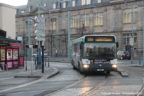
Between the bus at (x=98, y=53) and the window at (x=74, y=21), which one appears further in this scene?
the window at (x=74, y=21)

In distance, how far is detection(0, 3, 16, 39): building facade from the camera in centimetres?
3124

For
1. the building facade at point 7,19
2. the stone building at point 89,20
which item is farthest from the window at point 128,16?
the building facade at point 7,19

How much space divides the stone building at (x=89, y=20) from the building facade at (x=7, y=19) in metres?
24.7

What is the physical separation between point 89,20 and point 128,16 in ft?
32.9

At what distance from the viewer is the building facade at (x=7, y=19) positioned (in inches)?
1230

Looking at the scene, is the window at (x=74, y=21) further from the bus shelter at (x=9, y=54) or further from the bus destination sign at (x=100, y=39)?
the bus destination sign at (x=100, y=39)

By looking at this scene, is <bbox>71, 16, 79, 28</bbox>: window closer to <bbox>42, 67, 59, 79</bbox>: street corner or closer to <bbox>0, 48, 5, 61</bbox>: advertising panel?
<bbox>0, 48, 5, 61</bbox>: advertising panel

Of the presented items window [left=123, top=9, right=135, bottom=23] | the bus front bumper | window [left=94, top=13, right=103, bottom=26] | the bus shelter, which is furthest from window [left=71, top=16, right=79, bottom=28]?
the bus front bumper

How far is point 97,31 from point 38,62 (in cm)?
3499

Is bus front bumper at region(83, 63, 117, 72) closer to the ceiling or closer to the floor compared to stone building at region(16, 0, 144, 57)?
closer to the floor

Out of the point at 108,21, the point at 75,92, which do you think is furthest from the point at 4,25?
the point at 108,21

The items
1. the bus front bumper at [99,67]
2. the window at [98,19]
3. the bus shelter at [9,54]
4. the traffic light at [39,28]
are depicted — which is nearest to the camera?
the bus front bumper at [99,67]

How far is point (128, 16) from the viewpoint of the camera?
53.5 metres

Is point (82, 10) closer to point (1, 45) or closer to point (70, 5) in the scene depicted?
point (70, 5)
